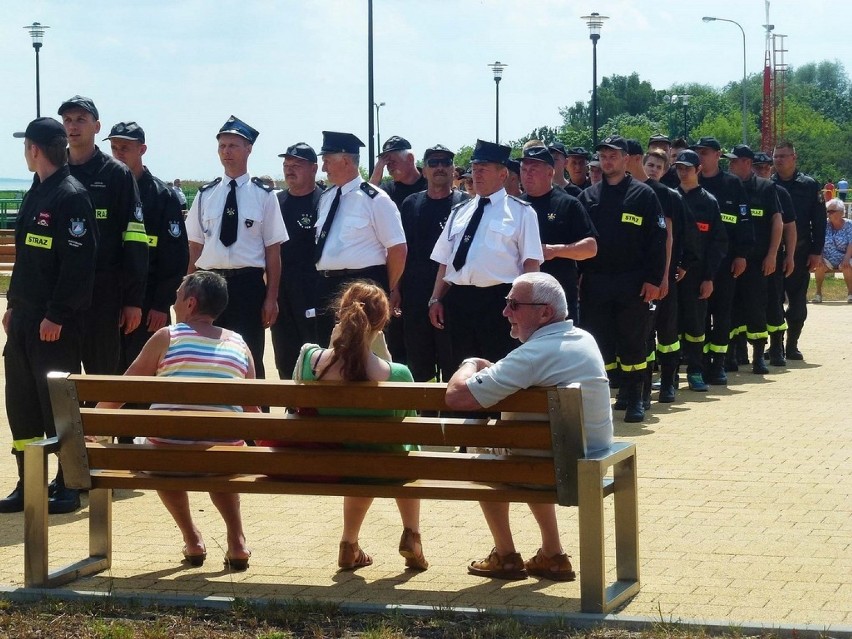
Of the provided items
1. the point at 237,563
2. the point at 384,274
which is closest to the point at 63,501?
the point at 237,563

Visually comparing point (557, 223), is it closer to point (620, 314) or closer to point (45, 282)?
point (620, 314)

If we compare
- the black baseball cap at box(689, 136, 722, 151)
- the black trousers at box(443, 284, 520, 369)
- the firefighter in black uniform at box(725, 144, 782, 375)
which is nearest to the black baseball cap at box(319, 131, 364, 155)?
the black trousers at box(443, 284, 520, 369)

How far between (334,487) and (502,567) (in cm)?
89

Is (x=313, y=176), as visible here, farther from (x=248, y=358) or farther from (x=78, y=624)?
(x=78, y=624)

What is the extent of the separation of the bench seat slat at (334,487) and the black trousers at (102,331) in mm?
2295

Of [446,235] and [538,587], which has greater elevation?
[446,235]

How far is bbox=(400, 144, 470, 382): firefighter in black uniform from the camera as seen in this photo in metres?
10.2

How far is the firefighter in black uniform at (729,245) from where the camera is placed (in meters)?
13.5

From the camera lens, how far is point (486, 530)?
7.10 meters

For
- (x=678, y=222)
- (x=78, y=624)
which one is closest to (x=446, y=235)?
(x=678, y=222)

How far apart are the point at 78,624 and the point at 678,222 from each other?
7.73m

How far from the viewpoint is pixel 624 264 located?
10992 millimetres

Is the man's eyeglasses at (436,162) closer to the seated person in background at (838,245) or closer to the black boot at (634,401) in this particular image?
the black boot at (634,401)

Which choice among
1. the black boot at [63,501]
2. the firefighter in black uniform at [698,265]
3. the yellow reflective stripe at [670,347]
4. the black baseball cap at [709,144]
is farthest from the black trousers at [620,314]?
the black boot at [63,501]
